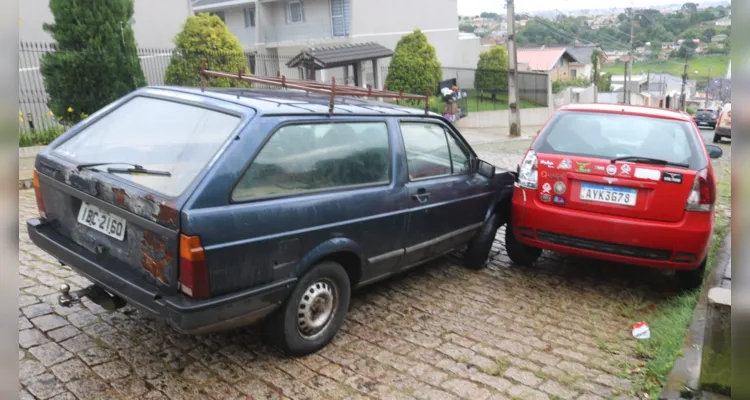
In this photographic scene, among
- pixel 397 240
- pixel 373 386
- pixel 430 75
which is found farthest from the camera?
pixel 430 75

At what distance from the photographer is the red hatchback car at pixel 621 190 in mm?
4367

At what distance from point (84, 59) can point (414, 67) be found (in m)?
13.7

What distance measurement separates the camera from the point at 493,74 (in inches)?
1031

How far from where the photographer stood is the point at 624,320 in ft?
14.4

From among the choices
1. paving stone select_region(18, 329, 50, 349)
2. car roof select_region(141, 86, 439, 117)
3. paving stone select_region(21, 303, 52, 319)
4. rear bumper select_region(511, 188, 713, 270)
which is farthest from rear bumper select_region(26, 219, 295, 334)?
rear bumper select_region(511, 188, 713, 270)

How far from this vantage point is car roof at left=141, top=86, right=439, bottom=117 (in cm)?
340

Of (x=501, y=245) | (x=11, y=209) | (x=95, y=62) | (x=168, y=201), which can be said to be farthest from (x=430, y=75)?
(x=11, y=209)

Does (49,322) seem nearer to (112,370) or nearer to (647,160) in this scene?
(112,370)

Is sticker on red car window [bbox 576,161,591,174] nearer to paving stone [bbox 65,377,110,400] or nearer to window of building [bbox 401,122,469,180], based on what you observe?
window of building [bbox 401,122,469,180]

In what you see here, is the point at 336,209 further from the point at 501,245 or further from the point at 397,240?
the point at 501,245

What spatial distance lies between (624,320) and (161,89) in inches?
157

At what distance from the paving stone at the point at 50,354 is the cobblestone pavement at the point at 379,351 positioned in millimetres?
11

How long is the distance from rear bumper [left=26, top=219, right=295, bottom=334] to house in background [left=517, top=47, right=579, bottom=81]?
142 ft

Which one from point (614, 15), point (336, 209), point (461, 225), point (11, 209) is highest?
point (614, 15)
